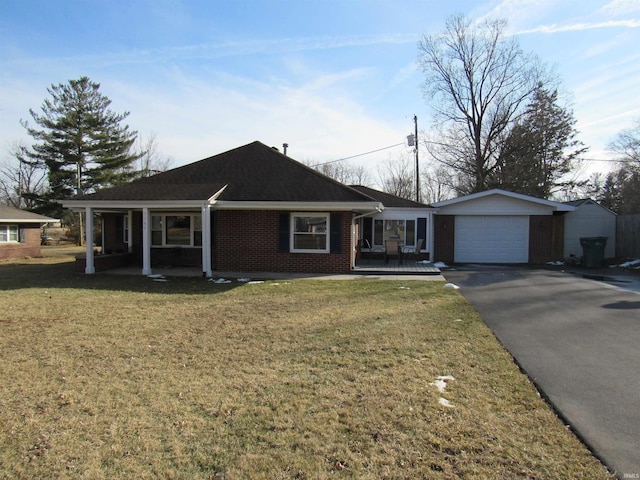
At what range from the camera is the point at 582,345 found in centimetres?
555

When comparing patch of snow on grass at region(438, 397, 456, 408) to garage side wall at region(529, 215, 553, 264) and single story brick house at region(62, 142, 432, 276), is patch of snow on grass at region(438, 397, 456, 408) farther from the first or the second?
garage side wall at region(529, 215, 553, 264)

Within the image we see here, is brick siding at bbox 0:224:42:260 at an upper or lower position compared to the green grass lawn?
upper

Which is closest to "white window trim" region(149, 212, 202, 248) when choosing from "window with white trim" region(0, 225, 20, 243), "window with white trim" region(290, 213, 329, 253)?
"window with white trim" region(290, 213, 329, 253)

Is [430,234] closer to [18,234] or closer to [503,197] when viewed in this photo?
[503,197]

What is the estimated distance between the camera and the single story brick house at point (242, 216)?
12.6 meters

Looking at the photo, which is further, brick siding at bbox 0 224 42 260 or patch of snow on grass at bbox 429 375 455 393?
brick siding at bbox 0 224 42 260

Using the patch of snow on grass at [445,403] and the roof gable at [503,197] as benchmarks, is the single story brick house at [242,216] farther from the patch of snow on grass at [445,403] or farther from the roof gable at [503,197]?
the patch of snow on grass at [445,403]

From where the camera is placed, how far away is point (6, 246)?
64.3 ft

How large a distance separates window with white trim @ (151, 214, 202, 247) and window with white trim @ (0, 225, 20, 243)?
10.5 metres

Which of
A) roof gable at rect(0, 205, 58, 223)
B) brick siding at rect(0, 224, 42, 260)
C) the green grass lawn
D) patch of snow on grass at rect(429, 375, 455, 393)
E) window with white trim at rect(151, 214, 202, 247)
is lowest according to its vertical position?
the green grass lawn

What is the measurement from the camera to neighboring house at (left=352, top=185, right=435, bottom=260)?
1720cm

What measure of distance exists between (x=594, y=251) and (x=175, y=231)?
15973mm

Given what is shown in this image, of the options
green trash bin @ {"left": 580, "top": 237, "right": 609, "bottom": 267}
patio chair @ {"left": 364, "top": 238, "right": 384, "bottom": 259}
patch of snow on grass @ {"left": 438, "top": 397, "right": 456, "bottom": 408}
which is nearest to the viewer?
patch of snow on grass @ {"left": 438, "top": 397, "right": 456, "bottom": 408}

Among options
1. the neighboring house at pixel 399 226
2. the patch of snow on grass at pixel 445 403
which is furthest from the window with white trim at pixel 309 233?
the patch of snow on grass at pixel 445 403
